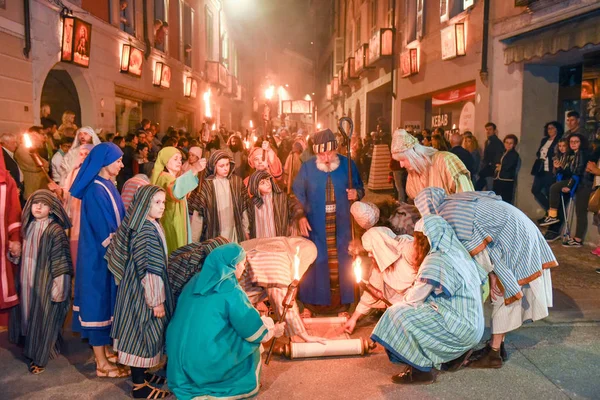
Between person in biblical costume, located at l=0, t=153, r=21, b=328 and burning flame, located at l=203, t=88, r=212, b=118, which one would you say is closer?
person in biblical costume, located at l=0, t=153, r=21, b=328

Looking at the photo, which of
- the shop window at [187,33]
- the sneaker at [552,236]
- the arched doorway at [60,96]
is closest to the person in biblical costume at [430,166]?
the sneaker at [552,236]

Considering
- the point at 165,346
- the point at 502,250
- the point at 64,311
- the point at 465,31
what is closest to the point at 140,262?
the point at 165,346

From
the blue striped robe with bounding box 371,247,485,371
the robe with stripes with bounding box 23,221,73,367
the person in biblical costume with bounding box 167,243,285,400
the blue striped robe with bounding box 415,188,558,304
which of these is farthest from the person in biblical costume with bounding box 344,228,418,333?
the robe with stripes with bounding box 23,221,73,367

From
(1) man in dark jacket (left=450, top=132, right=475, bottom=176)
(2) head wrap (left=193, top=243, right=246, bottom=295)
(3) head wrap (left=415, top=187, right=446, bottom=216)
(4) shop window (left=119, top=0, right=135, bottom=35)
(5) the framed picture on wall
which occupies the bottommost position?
(2) head wrap (left=193, top=243, right=246, bottom=295)

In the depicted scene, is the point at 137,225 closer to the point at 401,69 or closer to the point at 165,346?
the point at 165,346

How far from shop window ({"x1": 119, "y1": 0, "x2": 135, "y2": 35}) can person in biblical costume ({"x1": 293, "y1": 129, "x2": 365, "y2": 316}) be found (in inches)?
479

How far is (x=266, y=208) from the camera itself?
6.07 metres

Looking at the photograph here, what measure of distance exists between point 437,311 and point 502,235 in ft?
2.77

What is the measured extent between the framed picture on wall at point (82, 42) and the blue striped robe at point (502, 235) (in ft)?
33.2

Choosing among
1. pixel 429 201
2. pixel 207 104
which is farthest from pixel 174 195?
pixel 207 104

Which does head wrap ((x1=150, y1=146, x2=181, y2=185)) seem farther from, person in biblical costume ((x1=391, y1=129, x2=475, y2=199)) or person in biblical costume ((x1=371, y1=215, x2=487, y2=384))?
person in biblical costume ((x1=371, y1=215, x2=487, y2=384))

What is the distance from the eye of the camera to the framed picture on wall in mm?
11896

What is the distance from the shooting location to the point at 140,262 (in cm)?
402

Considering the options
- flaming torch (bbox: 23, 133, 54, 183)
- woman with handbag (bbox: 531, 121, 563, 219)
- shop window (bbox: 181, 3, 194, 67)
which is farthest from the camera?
shop window (bbox: 181, 3, 194, 67)
